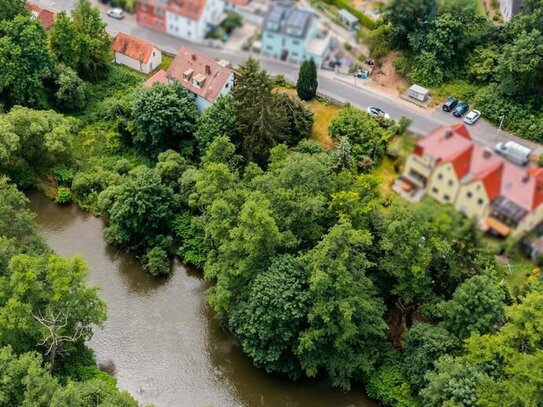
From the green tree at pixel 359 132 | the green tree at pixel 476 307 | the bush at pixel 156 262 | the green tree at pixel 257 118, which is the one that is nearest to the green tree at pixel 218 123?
the green tree at pixel 257 118

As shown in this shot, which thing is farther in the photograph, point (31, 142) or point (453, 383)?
point (31, 142)

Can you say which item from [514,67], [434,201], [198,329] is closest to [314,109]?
[514,67]

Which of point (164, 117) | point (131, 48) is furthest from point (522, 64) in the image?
point (131, 48)

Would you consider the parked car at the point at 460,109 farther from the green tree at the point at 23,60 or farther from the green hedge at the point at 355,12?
the green tree at the point at 23,60

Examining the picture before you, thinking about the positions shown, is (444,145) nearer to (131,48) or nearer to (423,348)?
(423,348)

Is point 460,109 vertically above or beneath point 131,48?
above

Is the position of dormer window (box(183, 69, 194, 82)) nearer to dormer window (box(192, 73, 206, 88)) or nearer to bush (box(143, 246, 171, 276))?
dormer window (box(192, 73, 206, 88))

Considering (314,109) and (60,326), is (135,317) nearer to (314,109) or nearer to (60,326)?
(60,326)
